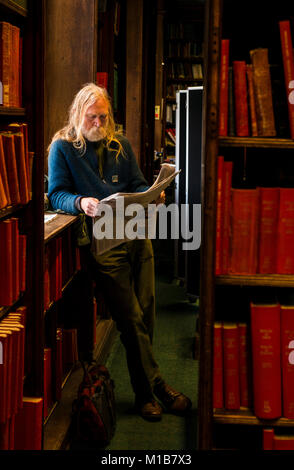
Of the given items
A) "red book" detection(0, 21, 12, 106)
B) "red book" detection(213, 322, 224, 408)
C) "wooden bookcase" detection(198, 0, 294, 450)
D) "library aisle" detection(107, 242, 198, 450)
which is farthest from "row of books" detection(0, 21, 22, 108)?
"library aisle" detection(107, 242, 198, 450)

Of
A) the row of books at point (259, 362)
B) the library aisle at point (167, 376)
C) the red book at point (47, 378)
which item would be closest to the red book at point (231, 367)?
the row of books at point (259, 362)

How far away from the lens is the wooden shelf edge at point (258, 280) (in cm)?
166

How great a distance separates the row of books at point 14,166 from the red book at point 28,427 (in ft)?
2.33

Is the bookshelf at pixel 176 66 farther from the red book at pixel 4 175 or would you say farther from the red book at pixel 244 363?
the red book at pixel 244 363

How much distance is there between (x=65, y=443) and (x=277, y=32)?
1.75m

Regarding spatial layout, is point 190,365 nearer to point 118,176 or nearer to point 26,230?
point 118,176

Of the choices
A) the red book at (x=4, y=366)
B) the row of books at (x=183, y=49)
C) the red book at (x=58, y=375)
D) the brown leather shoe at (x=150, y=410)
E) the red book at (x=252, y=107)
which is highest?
the row of books at (x=183, y=49)

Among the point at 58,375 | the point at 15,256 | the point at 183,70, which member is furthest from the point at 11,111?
the point at 183,70

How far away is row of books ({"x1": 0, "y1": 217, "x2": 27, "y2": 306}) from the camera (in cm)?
179

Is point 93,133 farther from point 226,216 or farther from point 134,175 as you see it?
point 226,216

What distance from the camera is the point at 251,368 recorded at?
1735 millimetres

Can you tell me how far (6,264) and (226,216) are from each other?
68 cm

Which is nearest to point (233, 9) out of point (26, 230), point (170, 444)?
point (26, 230)

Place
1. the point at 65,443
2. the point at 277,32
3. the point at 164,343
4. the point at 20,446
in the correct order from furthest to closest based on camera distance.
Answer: the point at 164,343, the point at 65,443, the point at 20,446, the point at 277,32
